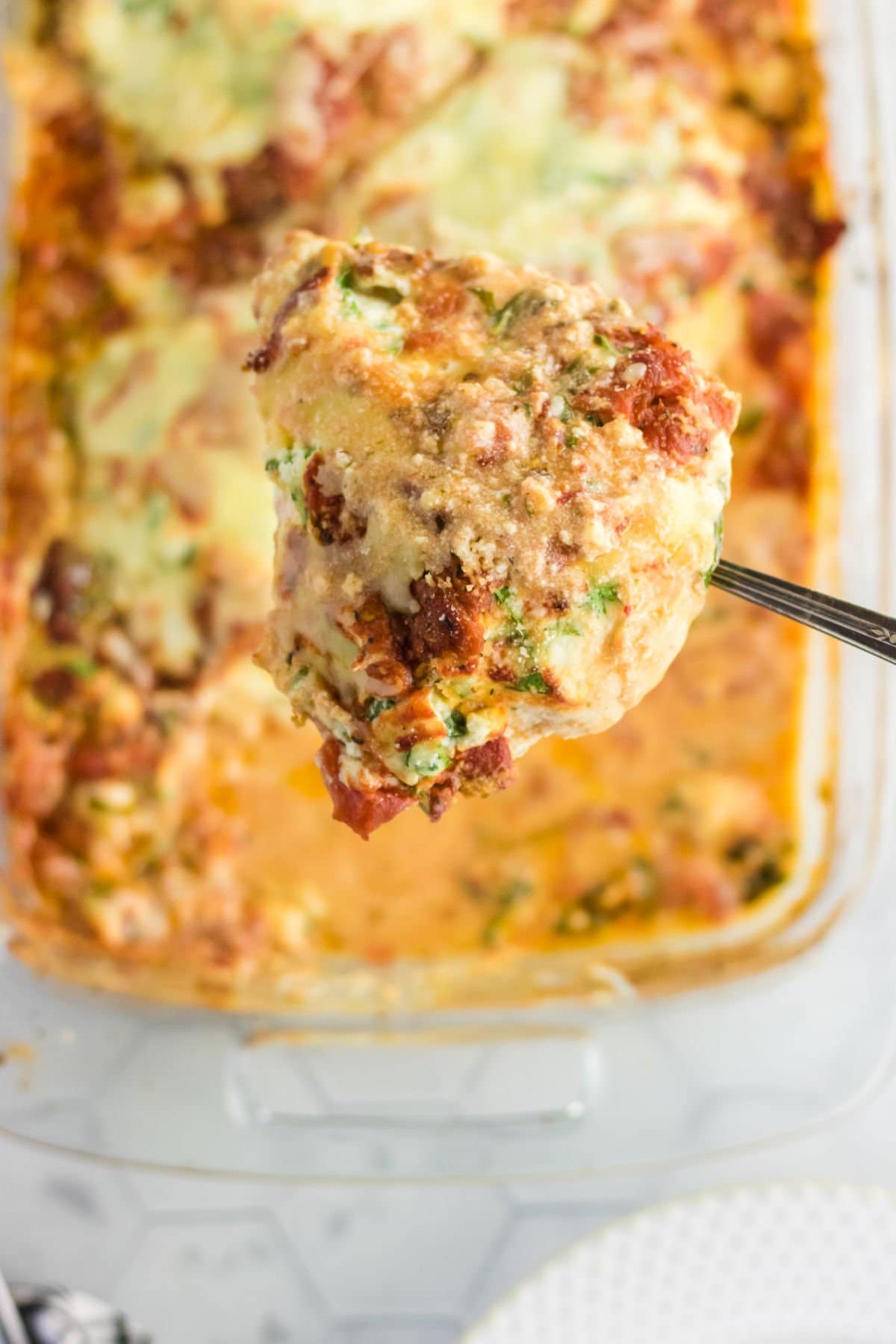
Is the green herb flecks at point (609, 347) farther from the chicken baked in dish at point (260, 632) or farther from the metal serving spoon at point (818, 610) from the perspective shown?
the chicken baked in dish at point (260, 632)

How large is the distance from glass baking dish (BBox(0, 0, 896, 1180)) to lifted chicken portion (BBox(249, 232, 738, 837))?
1.24 metres

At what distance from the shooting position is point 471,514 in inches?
47.8

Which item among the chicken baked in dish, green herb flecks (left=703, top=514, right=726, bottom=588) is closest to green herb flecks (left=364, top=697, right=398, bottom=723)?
green herb flecks (left=703, top=514, right=726, bottom=588)

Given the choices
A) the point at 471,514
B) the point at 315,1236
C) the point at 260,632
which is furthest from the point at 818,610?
the point at 315,1236

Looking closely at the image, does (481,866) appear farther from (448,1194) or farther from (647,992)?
(448,1194)

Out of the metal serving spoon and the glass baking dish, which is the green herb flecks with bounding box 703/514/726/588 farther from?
the glass baking dish

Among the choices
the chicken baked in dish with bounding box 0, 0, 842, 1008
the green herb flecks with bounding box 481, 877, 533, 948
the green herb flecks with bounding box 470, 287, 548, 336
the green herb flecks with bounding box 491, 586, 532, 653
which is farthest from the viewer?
the green herb flecks with bounding box 481, 877, 533, 948

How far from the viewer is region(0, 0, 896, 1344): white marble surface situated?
2.50 meters

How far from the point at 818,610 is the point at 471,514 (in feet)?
1.49

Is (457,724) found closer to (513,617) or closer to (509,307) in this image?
(513,617)

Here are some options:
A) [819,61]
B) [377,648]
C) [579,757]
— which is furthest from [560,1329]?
[819,61]

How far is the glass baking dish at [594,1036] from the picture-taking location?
7.80ft

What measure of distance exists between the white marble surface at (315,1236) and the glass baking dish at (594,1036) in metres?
0.17

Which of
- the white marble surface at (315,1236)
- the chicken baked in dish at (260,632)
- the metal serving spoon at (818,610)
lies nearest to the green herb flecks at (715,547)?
the metal serving spoon at (818,610)
